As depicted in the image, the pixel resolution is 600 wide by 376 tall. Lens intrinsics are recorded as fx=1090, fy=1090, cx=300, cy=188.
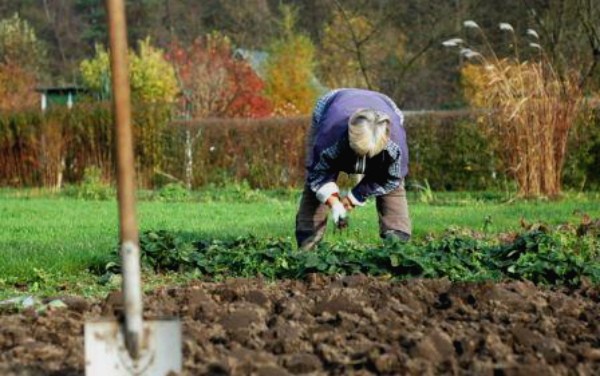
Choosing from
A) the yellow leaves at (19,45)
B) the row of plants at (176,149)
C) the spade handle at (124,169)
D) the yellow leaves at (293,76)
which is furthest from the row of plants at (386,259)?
the yellow leaves at (19,45)

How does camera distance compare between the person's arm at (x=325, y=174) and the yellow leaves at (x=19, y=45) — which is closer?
the person's arm at (x=325, y=174)

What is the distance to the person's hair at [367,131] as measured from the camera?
20.4ft

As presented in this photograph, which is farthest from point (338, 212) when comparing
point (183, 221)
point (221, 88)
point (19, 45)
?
point (19, 45)

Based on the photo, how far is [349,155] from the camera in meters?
6.60

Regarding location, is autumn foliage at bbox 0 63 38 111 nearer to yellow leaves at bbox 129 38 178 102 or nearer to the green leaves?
yellow leaves at bbox 129 38 178 102

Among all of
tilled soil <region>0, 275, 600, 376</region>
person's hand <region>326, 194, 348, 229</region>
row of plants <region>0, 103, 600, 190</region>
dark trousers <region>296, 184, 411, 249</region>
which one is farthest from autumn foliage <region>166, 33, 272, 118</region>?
tilled soil <region>0, 275, 600, 376</region>

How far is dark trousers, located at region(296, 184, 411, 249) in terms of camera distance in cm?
745

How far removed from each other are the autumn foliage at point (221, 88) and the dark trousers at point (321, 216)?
22095mm

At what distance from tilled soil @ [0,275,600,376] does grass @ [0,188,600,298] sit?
1.35m

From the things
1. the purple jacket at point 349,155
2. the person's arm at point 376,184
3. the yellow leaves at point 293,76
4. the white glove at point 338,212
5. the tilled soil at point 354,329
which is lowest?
the tilled soil at point 354,329

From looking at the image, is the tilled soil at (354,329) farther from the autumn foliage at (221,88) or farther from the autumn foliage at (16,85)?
the autumn foliage at (16,85)

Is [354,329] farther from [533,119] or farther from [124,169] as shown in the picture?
[533,119]

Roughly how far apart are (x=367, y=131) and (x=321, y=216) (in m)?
1.35

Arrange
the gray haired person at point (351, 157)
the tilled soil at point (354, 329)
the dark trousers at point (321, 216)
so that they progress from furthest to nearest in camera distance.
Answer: the dark trousers at point (321, 216) < the gray haired person at point (351, 157) < the tilled soil at point (354, 329)
